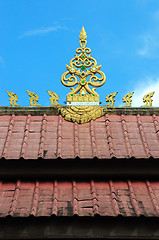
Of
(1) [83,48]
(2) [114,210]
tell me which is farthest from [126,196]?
(1) [83,48]

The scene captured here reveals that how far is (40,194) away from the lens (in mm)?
8055

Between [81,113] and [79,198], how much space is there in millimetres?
3047

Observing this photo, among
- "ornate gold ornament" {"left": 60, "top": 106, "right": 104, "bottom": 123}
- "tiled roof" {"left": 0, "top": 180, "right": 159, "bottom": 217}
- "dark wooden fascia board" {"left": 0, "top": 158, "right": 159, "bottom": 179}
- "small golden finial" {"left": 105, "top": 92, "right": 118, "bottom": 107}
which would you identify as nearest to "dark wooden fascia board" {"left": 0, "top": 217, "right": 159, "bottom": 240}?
"tiled roof" {"left": 0, "top": 180, "right": 159, "bottom": 217}

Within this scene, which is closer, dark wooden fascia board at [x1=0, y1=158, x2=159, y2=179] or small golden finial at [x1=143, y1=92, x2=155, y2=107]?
dark wooden fascia board at [x1=0, y1=158, x2=159, y2=179]

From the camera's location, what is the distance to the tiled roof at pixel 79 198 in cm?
744

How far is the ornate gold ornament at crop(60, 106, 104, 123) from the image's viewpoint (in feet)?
33.3

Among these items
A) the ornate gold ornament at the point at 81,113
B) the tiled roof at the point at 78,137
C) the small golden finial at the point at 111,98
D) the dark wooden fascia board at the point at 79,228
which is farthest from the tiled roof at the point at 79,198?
the small golden finial at the point at 111,98

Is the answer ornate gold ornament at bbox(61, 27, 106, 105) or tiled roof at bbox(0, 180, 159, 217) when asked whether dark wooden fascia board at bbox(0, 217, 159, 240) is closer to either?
tiled roof at bbox(0, 180, 159, 217)

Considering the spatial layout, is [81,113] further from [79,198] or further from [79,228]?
[79,228]

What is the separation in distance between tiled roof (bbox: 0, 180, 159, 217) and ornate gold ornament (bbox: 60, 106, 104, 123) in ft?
7.20

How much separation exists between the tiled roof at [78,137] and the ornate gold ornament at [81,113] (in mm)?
137

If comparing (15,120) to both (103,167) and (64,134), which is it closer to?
(64,134)

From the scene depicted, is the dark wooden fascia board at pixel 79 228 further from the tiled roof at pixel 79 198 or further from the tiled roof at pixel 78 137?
the tiled roof at pixel 78 137

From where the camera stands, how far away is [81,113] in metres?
10.4
